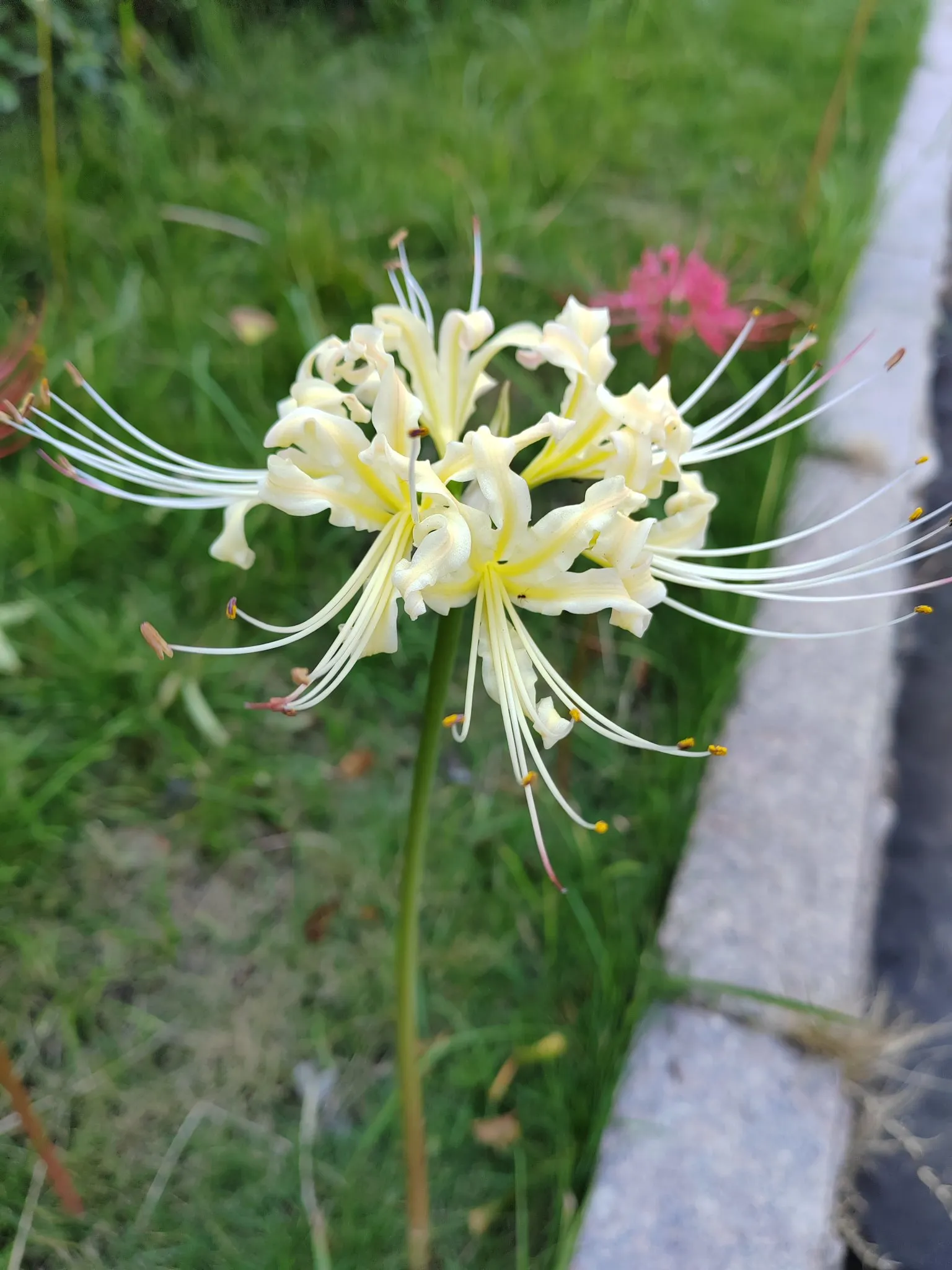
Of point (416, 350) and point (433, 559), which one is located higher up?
point (416, 350)

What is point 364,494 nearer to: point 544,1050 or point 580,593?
point 580,593

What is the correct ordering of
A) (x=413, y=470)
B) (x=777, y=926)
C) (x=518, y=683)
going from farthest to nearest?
(x=777, y=926), (x=518, y=683), (x=413, y=470)

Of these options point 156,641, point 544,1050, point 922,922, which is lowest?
point 544,1050

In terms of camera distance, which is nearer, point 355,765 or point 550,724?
point 550,724

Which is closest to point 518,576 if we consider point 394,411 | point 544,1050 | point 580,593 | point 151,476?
point 580,593

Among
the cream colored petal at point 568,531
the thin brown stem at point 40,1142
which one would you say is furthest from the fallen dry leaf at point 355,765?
the cream colored petal at point 568,531

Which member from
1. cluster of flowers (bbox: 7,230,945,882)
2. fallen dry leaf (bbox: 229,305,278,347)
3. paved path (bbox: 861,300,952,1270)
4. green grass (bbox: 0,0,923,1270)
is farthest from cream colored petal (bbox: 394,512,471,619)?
fallen dry leaf (bbox: 229,305,278,347)

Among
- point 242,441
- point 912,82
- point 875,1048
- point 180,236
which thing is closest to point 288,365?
point 242,441

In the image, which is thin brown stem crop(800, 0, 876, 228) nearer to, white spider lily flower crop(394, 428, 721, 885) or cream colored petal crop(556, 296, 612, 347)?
cream colored petal crop(556, 296, 612, 347)
